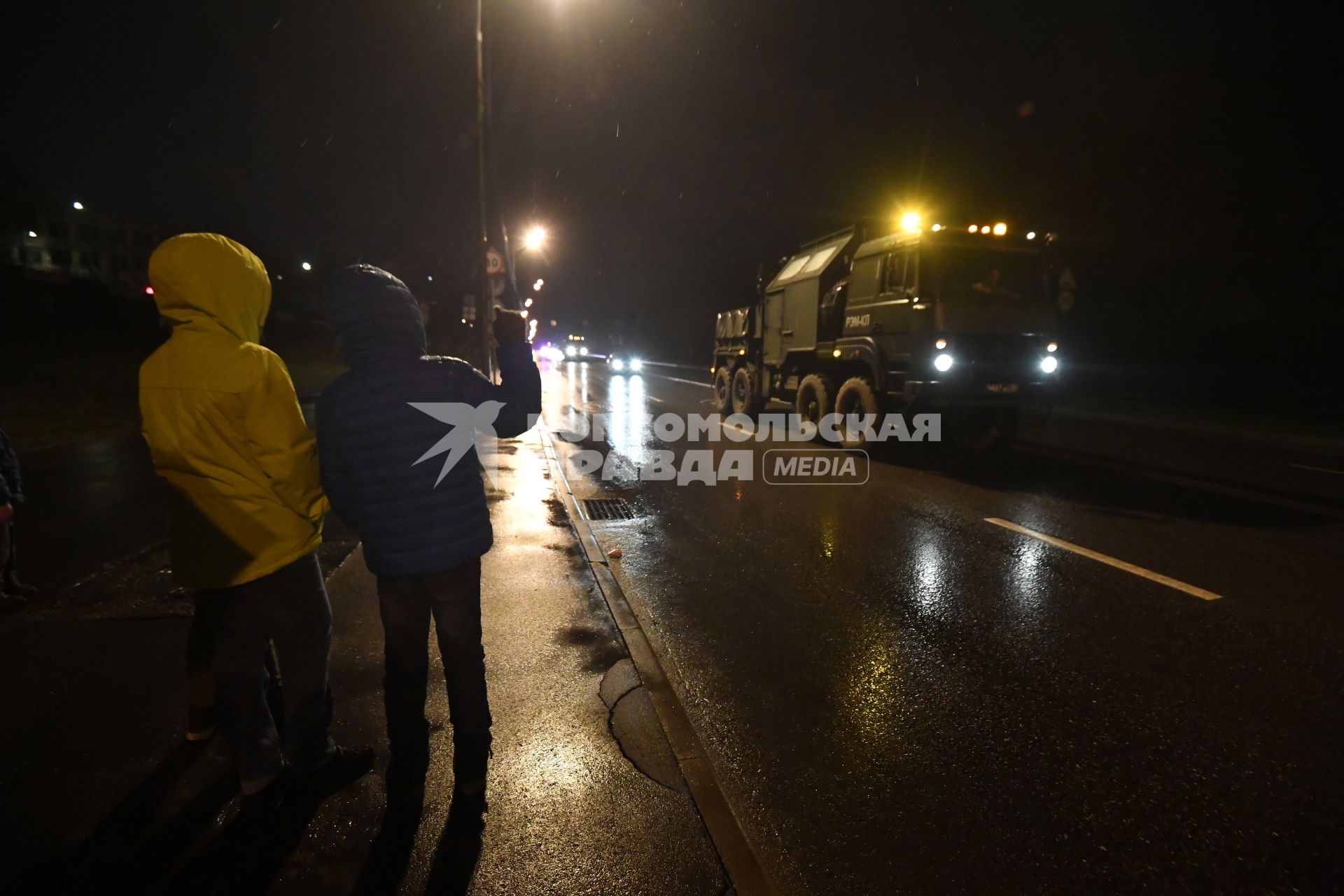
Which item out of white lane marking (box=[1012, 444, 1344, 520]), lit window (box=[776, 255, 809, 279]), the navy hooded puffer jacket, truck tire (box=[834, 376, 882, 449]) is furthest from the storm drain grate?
lit window (box=[776, 255, 809, 279])

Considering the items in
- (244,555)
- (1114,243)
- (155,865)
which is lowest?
(155,865)

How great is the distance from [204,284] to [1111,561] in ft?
20.8

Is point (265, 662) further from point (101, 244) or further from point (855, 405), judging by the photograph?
point (101, 244)

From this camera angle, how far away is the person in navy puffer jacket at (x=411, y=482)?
257cm

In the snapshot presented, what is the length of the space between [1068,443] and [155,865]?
1358 cm

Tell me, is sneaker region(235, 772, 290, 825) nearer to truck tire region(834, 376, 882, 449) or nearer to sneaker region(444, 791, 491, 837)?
sneaker region(444, 791, 491, 837)

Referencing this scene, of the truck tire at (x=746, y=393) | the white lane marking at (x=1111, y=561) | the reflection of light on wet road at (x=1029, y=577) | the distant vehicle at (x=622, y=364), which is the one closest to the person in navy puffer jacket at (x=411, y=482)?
the reflection of light on wet road at (x=1029, y=577)

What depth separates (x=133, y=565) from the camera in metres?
5.59

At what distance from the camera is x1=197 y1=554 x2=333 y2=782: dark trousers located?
8.73ft

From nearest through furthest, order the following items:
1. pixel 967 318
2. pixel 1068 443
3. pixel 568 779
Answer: pixel 568 779, pixel 967 318, pixel 1068 443

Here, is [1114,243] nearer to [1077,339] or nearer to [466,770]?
[1077,339]

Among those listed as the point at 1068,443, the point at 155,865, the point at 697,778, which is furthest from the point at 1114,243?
the point at 155,865

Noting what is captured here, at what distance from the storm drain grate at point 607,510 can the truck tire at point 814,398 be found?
5.37 metres

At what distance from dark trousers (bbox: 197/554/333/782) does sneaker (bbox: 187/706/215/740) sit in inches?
21.3
